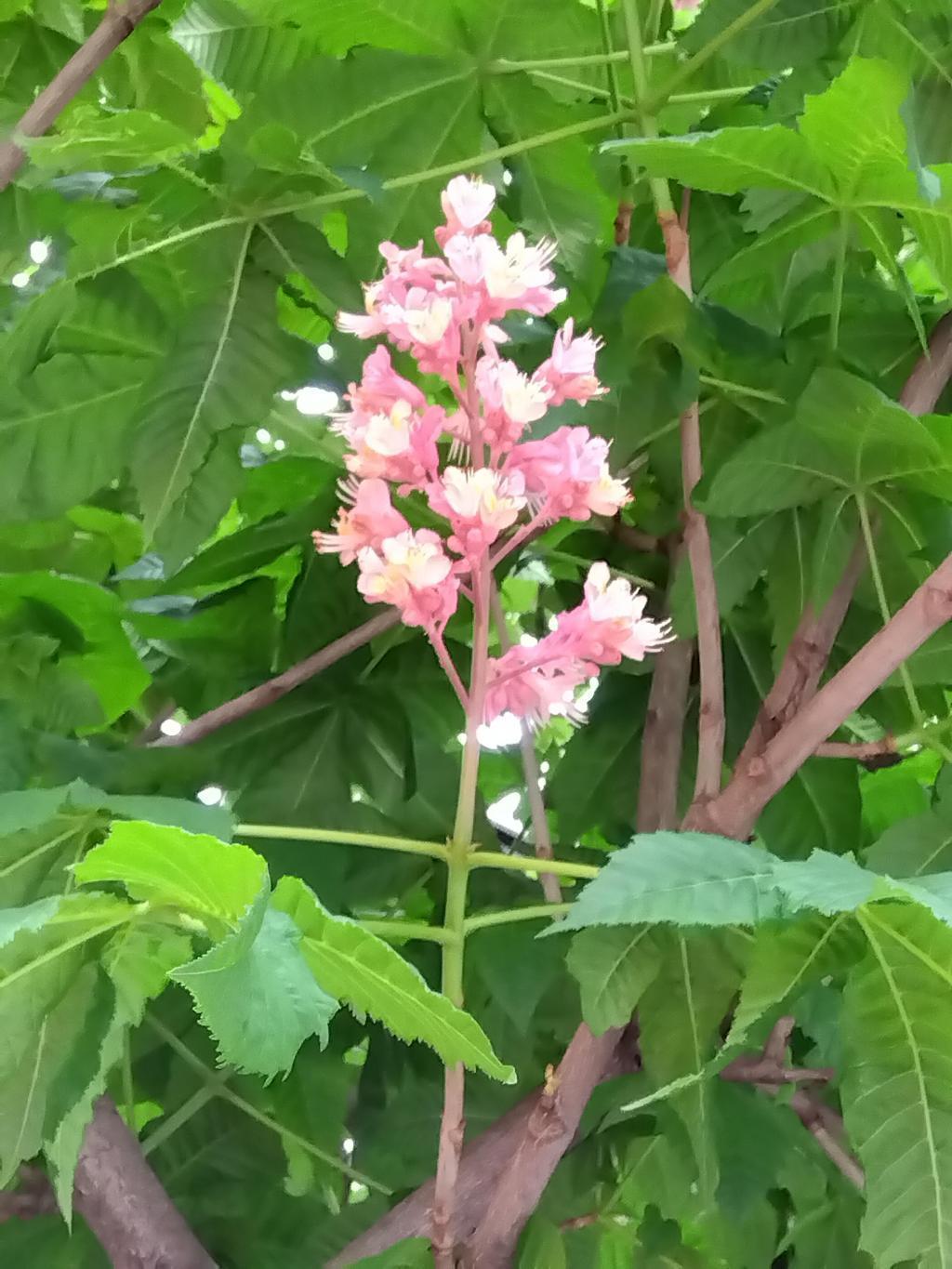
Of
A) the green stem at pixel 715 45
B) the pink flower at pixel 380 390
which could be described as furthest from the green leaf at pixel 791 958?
the green stem at pixel 715 45

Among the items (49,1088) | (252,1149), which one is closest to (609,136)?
(49,1088)

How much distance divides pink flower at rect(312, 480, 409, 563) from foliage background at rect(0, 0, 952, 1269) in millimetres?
104

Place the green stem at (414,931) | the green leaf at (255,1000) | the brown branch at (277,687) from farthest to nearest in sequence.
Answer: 1. the brown branch at (277,687)
2. the green stem at (414,931)
3. the green leaf at (255,1000)

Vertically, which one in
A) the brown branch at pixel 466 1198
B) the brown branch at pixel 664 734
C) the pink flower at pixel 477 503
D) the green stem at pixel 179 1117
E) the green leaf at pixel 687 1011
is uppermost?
the pink flower at pixel 477 503

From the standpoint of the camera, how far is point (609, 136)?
1.75ft

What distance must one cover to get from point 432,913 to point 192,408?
0.32 m

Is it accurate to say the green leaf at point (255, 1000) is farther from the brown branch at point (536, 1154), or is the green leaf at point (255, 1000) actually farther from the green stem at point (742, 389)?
the green stem at point (742, 389)

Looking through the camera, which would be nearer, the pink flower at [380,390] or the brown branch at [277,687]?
the pink flower at [380,390]

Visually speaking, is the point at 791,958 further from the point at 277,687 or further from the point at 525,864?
the point at 277,687

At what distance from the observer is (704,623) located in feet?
1.42

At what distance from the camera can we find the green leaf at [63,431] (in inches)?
19.0

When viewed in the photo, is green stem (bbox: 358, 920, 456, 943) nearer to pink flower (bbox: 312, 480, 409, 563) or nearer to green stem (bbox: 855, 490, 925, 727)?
pink flower (bbox: 312, 480, 409, 563)

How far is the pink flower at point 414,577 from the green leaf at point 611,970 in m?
0.14

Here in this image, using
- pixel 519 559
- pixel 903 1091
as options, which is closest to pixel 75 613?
pixel 519 559
